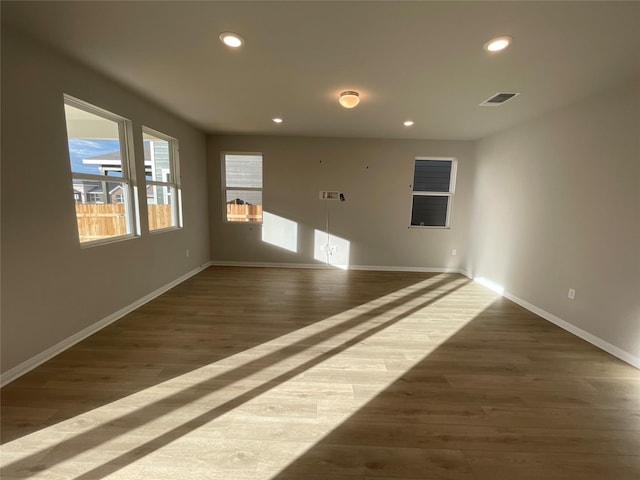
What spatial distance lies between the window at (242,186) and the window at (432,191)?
3086 mm

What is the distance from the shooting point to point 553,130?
3.15m

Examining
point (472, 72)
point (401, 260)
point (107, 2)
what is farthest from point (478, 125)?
point (107, 2)

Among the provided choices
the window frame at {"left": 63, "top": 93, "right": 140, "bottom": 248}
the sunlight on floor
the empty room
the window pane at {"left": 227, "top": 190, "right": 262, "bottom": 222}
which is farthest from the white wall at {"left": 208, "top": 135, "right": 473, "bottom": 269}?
the sunlight on floor

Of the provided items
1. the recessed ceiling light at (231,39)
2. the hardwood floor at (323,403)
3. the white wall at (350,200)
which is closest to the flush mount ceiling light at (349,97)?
the recessed ceiling light at (231,39)

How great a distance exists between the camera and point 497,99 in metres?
2.90

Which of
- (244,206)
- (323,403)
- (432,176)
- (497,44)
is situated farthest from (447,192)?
(323,403)

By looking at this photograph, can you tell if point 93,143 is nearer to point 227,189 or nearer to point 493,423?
point 227,189

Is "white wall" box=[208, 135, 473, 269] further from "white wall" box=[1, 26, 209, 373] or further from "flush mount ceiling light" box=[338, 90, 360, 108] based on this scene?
"white wall" box=[1, 26, 209, 373]

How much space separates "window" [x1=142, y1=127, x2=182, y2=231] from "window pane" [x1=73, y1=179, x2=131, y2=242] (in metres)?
0.39

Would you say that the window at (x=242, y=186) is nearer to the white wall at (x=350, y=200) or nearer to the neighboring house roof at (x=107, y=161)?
the white wall at (x=350, y=200)

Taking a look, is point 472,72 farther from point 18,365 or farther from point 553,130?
point 18,365

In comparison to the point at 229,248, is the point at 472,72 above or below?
above

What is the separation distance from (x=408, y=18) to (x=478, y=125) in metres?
2.90

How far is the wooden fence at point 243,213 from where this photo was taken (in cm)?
523
